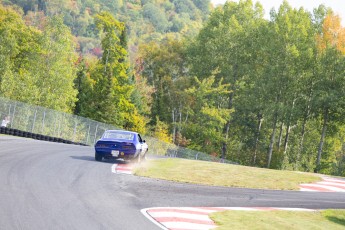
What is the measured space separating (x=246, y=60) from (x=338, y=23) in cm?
1059

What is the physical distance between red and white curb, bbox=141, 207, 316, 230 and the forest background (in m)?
35.7

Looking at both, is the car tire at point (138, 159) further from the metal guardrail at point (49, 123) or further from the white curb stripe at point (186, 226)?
the metal guardrail at point (49, 123)

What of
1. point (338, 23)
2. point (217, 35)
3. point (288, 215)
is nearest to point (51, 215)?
point (288, 215)

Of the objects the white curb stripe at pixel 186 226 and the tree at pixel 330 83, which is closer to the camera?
the white curb stripe at pixel 186 226

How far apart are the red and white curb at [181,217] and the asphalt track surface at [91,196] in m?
0.28

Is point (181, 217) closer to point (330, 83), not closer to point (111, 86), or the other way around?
point (330, 83)

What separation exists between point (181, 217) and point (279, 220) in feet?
8.73

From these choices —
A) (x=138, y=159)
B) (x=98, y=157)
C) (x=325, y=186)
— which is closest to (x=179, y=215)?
(x=98, y=157)

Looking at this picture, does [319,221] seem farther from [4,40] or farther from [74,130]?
[4,40]

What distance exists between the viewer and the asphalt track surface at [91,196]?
30.8ft

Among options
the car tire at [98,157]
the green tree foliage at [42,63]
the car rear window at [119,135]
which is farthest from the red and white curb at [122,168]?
the green tree foliage at [42,63]

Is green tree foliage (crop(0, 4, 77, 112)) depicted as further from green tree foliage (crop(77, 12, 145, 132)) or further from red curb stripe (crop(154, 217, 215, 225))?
red curb stripe (crop(154, 217, 215, 225))

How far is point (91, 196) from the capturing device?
1233 cm

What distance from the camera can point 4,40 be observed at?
205ft
